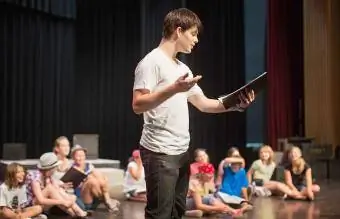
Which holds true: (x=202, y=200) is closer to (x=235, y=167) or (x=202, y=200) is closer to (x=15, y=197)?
(x=235, y=167)

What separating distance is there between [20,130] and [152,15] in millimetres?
3183

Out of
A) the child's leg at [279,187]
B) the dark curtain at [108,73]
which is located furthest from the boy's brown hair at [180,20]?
the dark curtain at [108,73]

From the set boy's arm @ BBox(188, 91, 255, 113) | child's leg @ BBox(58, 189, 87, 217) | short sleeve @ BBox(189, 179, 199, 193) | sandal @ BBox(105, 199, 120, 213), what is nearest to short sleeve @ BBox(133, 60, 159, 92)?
boy's arm @ BBox(188, 91, 255, 113)

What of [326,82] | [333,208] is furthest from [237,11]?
[333,208]

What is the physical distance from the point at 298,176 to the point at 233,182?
122 cm

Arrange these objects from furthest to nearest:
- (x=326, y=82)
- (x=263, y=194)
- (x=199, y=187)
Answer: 1. (x=326, y=82)
2. (x=263, y=194)
3. (x=199, y=187)

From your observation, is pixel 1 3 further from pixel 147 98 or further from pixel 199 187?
pixel 147 98

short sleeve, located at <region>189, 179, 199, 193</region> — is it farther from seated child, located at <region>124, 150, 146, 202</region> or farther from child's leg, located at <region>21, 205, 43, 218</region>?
child's leg, located at <region>21, 205, 43, 218</region>

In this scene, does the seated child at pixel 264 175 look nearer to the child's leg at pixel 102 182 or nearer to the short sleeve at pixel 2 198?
the child's leg at pixel 102 182

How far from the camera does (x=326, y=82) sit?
9.72 m

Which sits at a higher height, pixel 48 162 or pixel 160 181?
pixel 160 181

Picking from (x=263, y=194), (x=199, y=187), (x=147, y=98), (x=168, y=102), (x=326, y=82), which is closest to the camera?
(x=147, y=98)

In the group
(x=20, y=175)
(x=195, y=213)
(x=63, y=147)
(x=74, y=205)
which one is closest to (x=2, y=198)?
(x=20, y=175)

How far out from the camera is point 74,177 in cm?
515
